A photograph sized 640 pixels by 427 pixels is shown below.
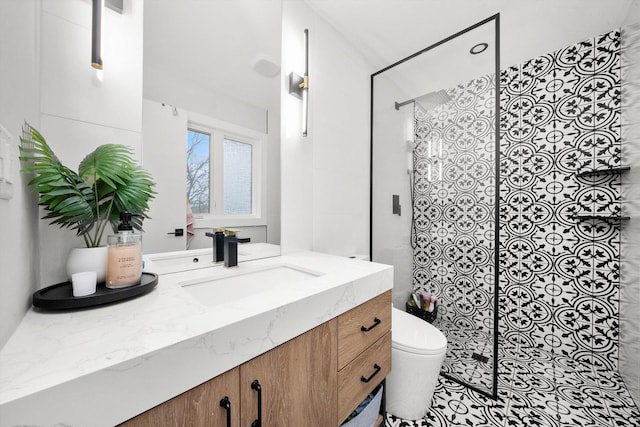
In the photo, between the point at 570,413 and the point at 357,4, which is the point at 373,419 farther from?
the point at 357,4

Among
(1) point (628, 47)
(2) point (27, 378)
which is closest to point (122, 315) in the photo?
(2) point (27, 378)

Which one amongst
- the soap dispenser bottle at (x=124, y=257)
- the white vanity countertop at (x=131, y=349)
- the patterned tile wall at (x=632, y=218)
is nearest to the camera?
the white vanity countertop at (x=131, y=349)

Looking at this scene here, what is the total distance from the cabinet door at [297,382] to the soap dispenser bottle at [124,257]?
437 millimetres

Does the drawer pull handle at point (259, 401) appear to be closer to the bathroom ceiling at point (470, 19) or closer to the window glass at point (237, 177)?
the window glass at point (237, 177)

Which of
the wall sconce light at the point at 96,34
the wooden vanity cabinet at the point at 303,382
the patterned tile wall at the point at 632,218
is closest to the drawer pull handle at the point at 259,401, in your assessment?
the wooden vanity cabinet at the point at 303,382

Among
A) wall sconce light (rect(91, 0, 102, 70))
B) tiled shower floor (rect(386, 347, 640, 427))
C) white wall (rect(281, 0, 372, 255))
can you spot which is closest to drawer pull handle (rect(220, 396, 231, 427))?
white wall (rect(281, 0, 372, 255))

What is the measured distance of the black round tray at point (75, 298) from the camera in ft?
2.00

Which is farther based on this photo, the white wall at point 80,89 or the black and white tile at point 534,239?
the black and white tile at point 534,239

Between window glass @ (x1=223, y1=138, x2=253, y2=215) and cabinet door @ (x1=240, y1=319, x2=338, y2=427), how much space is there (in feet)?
2.37

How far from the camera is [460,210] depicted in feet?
5.45

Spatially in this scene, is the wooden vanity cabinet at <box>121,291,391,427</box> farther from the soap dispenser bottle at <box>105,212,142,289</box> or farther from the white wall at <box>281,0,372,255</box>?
the white wall at <box>281,0,372,255</box>

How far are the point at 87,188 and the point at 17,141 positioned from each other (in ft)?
0.60

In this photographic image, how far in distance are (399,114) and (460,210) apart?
853mm

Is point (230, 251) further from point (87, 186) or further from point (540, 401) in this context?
point (540, 401)
